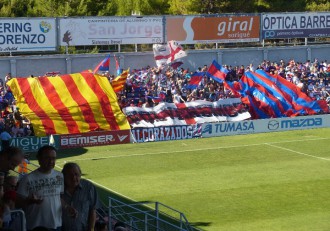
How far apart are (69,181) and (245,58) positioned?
117 ft

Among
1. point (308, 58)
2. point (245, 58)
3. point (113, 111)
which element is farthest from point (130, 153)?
point (308, 58)

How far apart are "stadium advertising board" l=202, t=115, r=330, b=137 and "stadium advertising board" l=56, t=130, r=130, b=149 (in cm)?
413

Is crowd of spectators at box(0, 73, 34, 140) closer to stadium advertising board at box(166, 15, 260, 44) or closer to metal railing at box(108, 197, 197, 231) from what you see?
stadium advertising board at box(166, 15, 260, 44)

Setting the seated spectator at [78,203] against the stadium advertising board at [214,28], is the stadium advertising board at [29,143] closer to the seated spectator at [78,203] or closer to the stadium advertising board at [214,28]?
the stadium advertising board at [214,28]

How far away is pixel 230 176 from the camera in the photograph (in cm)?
2594

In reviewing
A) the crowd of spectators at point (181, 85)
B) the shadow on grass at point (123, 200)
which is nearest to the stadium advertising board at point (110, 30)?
the crowd of spectators at point (181, 85)

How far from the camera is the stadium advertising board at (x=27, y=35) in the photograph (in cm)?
3800

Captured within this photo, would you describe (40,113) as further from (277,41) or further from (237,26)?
(277,41)

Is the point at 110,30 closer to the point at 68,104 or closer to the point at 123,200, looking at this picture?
the point at 68,104

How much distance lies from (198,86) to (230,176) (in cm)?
1411

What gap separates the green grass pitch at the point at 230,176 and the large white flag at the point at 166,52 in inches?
259

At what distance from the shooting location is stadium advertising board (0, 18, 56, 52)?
38000 mm

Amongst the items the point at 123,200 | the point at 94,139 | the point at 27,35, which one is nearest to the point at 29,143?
the point at 94,139

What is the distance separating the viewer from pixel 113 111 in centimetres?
3444
